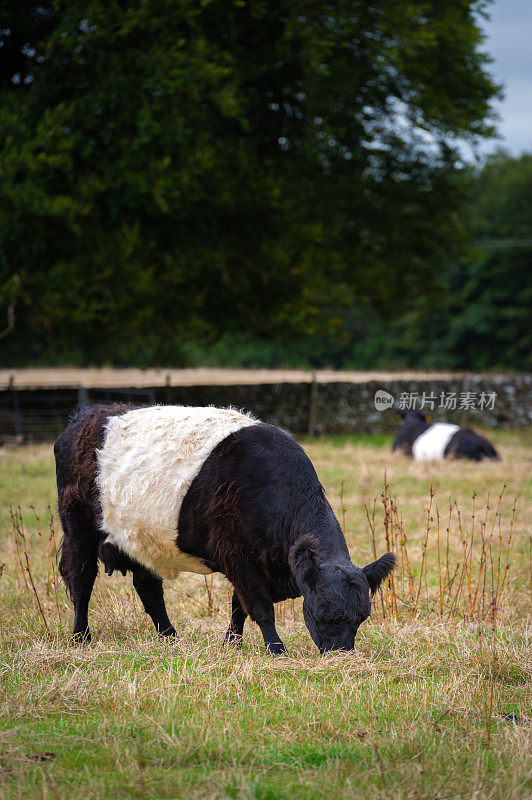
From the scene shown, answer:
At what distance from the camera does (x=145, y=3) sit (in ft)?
45.0

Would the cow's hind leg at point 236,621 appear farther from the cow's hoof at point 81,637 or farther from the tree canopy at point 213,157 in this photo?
the tree canopy at point 213,157

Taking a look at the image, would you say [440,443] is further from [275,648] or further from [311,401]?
[275,648]

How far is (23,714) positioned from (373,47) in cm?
1570

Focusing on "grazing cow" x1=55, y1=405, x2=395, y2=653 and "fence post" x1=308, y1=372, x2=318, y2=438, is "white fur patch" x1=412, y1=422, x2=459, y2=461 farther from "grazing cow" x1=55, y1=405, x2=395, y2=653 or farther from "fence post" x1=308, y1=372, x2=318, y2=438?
"grazing cow" x1=55, y1=405, x2=395, y2=653

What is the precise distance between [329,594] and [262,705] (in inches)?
26.7

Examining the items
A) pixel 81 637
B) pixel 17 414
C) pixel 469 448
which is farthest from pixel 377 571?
pixel 17 414

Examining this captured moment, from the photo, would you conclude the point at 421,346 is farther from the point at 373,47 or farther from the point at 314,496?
the point at 314,496

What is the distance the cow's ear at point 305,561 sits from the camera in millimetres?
4441

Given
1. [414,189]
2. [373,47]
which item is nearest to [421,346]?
[414,189]

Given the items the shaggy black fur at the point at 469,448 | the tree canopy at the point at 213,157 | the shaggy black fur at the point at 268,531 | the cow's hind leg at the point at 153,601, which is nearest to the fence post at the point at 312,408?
the tree canopy at the point at 213,157

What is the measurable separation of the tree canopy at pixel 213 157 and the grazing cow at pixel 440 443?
3.32 metres

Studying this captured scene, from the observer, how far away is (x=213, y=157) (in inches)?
594

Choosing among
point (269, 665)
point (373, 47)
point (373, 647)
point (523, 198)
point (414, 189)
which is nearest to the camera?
point (269, 665)

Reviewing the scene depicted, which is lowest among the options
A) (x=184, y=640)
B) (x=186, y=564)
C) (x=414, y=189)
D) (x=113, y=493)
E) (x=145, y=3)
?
(x=184, y=640)
